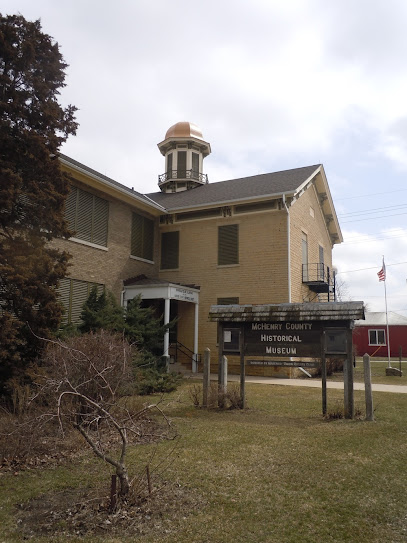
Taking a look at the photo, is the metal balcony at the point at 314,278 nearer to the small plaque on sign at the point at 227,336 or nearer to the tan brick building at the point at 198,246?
the tan brick building at the point at 198,246

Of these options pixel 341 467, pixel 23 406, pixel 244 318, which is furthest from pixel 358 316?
pixel 23 406

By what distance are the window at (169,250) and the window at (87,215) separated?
166 inches

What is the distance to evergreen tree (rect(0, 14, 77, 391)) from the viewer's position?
31.6 ft

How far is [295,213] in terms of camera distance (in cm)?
2130

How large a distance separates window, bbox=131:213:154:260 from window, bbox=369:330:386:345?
22924 mm

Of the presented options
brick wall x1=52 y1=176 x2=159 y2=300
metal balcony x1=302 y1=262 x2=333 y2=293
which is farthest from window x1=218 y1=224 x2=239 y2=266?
brick wall x1=52 y1=176 x2=159 y2=300

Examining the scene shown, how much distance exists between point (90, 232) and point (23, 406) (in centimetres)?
1150

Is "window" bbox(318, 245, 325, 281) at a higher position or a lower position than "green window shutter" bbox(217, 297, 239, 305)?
higher

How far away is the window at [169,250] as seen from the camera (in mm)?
22781

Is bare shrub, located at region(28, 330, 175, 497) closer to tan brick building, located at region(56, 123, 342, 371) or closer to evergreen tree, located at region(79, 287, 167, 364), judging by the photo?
evergreen tree, located at region(79, 287, 167, 364)

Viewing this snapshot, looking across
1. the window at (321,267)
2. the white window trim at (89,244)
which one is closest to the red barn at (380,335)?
the window at (321,267)

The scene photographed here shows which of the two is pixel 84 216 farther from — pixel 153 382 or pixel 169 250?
pixel 153 382

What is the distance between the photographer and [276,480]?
5.52 m

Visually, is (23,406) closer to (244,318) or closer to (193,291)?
(244,318)
